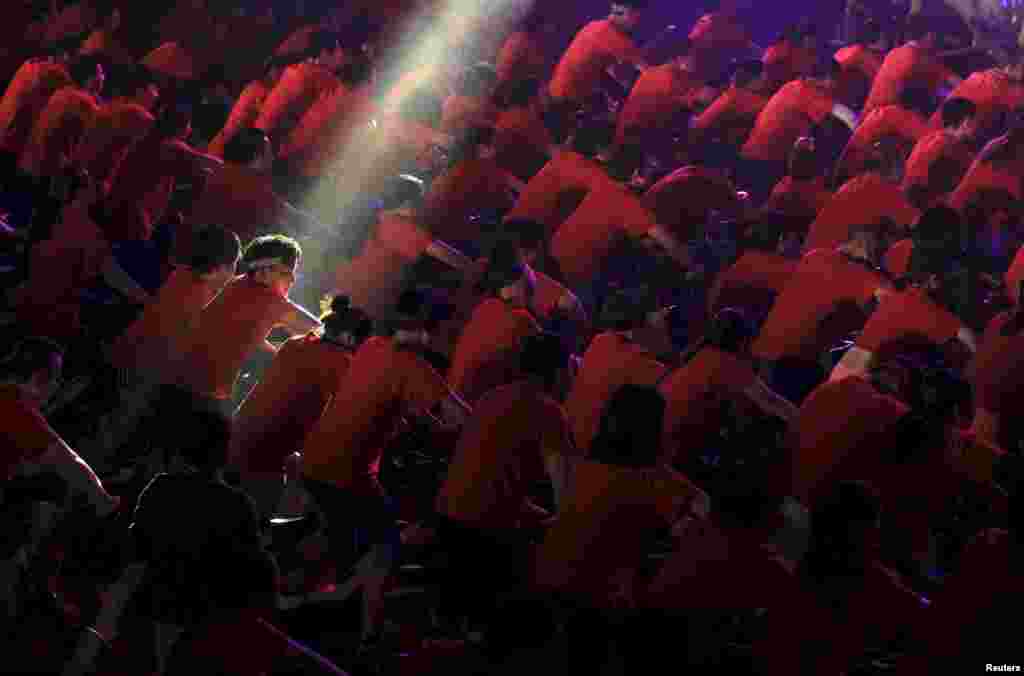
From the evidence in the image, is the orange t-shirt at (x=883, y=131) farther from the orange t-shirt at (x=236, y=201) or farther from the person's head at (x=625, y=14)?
the orange t-shirt at (x=236, y=201)

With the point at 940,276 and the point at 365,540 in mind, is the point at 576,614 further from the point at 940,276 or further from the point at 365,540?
the point at 940,276

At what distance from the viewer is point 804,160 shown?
9.73 m

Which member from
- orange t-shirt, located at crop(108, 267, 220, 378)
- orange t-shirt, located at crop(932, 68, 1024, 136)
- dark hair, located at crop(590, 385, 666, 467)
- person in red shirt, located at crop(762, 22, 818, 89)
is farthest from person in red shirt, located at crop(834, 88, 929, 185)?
orange t-shirt, located at crop(108, 267, 220, 378)

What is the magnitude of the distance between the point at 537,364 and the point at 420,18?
9.25 meters

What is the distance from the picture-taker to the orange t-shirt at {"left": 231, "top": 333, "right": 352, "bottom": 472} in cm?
699

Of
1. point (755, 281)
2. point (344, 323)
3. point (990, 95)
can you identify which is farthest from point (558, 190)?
point (990, 95)

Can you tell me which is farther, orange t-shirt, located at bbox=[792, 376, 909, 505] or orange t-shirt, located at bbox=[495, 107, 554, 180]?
orange t-shirt, located at bbox=[495, 107, 554, 180]

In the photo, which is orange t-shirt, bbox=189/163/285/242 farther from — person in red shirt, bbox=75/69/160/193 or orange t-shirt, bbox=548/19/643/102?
orange t-shirt, bbox=548/19/643/102

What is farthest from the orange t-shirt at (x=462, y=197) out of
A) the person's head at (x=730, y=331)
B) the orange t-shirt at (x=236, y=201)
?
the person's head at (x=730, y=331)

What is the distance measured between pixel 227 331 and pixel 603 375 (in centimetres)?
226

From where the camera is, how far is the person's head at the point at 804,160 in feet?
31.8

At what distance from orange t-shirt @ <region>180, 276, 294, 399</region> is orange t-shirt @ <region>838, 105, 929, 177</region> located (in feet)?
17.2

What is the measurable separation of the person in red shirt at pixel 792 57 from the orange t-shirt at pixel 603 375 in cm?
550

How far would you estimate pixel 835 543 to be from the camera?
16.4 ft
